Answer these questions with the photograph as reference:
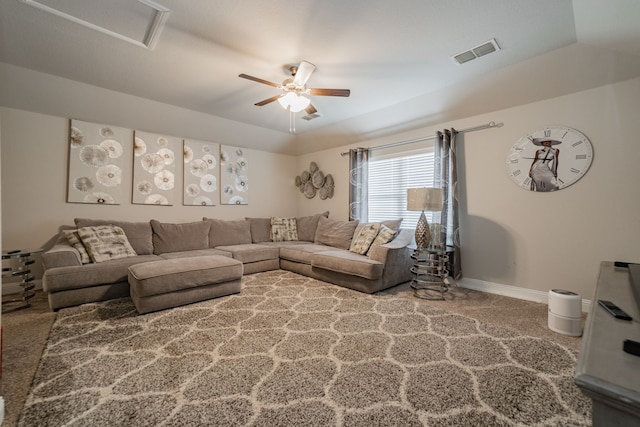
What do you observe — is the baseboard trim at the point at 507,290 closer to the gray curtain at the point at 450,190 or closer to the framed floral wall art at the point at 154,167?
the gray curtain at the point at 450,190

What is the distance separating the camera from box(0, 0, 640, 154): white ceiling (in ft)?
6.63

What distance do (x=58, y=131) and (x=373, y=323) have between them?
466 cm

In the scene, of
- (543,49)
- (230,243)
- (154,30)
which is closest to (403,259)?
(543,49)

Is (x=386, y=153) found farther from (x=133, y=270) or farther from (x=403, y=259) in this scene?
(x=133, y=270)

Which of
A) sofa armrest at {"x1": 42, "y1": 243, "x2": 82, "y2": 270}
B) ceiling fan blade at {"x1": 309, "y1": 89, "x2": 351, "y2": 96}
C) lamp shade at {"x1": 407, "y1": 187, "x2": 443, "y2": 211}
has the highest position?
ceiling fan blade at {"x1": 309, "y1": 89, "x2": 351, "y2": 96}

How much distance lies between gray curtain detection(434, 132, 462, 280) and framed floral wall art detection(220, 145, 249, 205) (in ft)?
11.8

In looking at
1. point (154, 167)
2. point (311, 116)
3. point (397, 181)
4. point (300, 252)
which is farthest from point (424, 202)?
point (154, 167)

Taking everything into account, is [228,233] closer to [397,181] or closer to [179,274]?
[179,274]

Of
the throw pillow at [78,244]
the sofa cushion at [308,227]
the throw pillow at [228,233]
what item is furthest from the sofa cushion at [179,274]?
the sofa cushion at [308,227]

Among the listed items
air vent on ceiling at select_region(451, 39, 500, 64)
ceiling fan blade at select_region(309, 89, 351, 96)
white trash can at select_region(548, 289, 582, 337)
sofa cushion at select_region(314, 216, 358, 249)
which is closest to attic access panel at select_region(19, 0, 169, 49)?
ceiling fan blade at select_region(309, 89, 351, 96)

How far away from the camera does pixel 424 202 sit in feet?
10.6

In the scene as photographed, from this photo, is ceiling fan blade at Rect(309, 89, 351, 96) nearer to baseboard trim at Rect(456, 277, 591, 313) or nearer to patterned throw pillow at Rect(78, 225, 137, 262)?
baseboard trim at Rect(456, 277, 591, 313)

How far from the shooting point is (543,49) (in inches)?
97.3

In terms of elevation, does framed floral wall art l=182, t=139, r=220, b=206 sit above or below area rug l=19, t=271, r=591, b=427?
above
